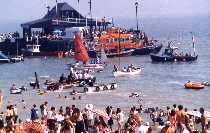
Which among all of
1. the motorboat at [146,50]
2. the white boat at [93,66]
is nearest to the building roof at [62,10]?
the motorboat at [146,50]

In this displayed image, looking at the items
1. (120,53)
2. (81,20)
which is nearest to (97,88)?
(120,53)

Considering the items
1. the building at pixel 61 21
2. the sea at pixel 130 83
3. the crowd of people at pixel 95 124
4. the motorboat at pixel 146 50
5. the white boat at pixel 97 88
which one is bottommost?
the sea at pixel 130 83

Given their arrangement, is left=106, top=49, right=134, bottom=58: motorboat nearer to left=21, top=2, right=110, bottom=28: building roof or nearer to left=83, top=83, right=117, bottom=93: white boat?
left=21, top=2, right=110, bottom=28: building roof

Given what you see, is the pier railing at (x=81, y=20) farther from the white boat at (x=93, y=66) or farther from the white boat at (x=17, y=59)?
the white boat at (x=93, y=66)

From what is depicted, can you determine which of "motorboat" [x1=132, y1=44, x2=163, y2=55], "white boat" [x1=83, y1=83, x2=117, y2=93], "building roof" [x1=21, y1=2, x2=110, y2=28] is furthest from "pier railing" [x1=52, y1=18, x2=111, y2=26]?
"white boat" [x1=83, y1=83, x2=117, y2=93]

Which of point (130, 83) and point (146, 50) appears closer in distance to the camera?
point (130, 83)

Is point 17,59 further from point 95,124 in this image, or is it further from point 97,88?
point 95,124

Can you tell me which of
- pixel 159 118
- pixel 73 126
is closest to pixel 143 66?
pixel 159 118

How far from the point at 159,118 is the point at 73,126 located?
371 inches

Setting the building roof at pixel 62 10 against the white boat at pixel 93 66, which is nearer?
the white boat at pixel 93 66

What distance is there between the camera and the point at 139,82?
61375mm

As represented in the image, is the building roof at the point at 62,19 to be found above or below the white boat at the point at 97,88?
above

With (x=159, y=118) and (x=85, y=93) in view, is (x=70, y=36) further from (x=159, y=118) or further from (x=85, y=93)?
(x=159, y=118)

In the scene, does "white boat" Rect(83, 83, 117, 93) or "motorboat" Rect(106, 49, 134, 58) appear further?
"motorboat" Rect(106, 49, 134, 58)
